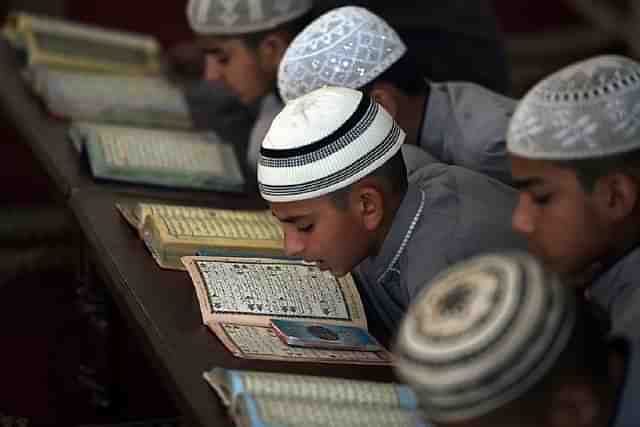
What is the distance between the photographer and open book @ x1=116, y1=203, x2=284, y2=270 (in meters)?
2.54

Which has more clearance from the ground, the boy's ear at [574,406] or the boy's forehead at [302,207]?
the boy's ear at [574,406]

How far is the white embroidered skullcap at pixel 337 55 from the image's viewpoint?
2.61 m

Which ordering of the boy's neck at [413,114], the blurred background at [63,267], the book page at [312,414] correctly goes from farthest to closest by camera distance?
the blurred background at [63,267], the boy's neck at [413,114], the book page at [312,414]

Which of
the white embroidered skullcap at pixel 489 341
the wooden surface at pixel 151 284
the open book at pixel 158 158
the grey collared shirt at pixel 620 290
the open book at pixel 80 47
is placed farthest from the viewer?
the open book at pixel 80 47

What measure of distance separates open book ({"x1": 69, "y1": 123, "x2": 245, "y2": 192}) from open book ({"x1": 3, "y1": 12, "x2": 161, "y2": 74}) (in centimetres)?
73

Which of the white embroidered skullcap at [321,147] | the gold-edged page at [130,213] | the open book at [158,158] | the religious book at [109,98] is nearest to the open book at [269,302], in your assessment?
the white embroidered skullcap at [321,147]

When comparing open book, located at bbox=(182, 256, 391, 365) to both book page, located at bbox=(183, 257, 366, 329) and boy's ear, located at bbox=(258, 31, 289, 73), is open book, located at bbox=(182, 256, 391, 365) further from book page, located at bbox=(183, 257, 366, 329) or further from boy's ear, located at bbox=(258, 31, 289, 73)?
boy's ear, located at bbox=(258, 31, 289, 73)

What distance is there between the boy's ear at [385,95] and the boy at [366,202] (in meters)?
0.40

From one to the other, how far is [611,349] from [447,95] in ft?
4.71

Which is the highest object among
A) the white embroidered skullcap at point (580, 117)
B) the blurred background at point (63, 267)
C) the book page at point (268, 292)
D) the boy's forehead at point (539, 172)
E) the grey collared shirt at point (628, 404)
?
the white embroidered skullcap at point (580, 117)

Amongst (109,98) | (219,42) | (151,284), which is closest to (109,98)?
(109,98)

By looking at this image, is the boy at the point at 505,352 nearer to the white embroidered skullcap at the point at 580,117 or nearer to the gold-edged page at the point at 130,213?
the white embroidered skullcap at the point at 580,117

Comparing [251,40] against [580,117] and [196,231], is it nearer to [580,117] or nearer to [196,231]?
→ [196,231]

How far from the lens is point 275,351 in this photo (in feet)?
6.98
